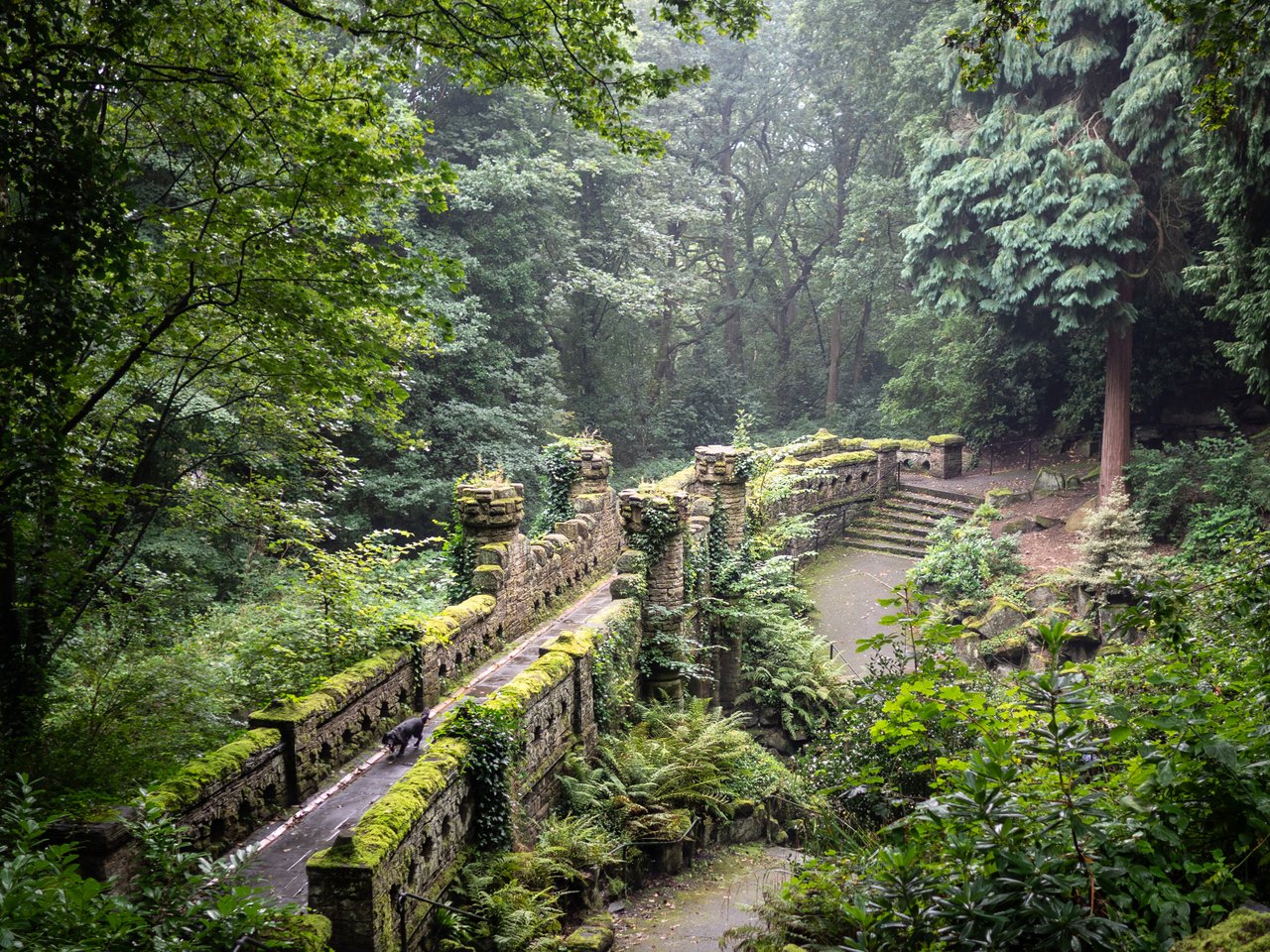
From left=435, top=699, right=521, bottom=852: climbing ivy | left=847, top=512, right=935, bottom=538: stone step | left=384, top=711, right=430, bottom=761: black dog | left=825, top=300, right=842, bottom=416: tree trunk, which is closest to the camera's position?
left=435, top=699, right=521, bottom=852: climbing ivy

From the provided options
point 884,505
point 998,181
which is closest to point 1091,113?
point 998,181

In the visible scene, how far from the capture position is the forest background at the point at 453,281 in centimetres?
631

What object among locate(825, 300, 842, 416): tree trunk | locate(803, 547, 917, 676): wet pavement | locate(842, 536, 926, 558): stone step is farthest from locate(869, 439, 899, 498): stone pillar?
locate(825, 300, 842, 416): tree trunk

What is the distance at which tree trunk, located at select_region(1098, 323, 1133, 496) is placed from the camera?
17969 mm

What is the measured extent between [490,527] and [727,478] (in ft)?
19.0

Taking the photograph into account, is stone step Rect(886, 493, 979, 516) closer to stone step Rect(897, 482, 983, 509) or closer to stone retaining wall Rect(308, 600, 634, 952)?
stone step Rect(897, 482, 983, 509)

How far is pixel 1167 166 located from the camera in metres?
16.1

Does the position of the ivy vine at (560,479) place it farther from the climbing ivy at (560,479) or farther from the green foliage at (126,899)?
the green foliage at (126,899)

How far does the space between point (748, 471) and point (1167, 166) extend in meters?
9.38

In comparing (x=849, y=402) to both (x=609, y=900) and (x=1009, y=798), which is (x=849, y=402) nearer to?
(x=609, y=900)

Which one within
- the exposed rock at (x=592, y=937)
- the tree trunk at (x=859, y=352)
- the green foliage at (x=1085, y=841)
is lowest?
the exposed rock at (x=592, y=937)

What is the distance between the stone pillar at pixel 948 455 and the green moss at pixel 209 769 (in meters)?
20.4

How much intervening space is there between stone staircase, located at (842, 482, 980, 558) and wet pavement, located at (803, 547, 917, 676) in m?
0.37

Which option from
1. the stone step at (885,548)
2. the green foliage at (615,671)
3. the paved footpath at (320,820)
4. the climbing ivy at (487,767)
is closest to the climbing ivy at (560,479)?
the green foliage at (615,671)
